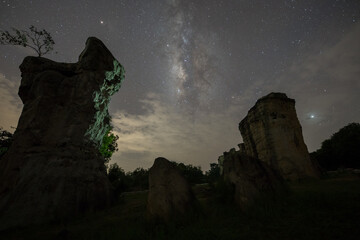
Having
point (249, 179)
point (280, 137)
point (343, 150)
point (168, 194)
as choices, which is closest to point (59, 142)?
point (168, 194)

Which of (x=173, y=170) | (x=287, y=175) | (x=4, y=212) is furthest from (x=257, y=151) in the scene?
(x=4, y=212)

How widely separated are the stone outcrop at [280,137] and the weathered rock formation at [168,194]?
14.1 m

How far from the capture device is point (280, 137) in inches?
691

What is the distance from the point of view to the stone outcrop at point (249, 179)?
6.02 metres

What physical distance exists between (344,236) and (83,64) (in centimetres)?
1525

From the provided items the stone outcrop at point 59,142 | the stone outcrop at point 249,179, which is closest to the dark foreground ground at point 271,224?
the stone outcrop at point 249,179

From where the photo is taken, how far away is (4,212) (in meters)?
7.49

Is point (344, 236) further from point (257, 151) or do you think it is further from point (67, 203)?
point (257, 151)

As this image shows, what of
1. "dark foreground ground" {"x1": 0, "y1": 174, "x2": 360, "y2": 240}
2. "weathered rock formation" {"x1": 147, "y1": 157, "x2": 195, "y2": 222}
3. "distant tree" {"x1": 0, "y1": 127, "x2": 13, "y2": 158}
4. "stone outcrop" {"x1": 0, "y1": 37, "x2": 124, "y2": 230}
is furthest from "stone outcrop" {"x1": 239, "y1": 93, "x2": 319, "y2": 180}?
"distant tree" {"x1": 0, "y1": 127, "x2": 13, "y2": 158}

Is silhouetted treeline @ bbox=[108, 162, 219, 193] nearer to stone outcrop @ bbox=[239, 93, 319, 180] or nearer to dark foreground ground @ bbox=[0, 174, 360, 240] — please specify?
dark foreground ground @ bbox=[0, 174, 360, 240]

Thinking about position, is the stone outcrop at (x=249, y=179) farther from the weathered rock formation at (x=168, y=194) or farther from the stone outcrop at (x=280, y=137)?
the stone outcrop at (x=280, y=137)

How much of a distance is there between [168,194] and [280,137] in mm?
15930

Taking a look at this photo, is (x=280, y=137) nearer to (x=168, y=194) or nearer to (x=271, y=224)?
(x=271, y=224)

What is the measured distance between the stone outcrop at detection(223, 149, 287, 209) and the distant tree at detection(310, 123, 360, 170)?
29.8m
